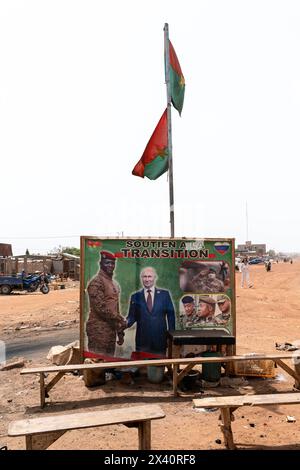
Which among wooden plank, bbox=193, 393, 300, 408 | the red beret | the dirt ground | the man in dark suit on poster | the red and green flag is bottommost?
the dirt ground

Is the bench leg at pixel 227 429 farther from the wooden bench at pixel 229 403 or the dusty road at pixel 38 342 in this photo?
the dusty road at pixel 38 342

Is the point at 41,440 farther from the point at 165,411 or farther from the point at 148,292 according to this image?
the point at 148,292

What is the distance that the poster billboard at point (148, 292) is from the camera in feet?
27.9

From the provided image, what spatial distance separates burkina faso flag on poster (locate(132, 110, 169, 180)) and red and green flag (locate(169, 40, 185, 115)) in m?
0.85

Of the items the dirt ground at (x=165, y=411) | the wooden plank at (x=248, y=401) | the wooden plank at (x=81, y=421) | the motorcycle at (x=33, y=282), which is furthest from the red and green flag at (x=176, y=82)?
the motorcycle at (x=33, y=282)

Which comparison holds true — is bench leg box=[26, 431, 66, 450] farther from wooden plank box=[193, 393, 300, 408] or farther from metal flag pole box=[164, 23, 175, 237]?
metal flag pole box=[164, 23, 175, 237]

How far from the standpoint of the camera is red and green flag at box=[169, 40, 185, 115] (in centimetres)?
1059

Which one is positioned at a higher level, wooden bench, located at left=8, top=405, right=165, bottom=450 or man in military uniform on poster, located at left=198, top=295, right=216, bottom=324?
man in military uniform on poster, located at left=198, top=295, right=216, bottom=324

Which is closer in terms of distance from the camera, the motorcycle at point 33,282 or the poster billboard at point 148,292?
the poster billboard at point 148,292

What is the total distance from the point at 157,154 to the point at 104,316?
14.0ft

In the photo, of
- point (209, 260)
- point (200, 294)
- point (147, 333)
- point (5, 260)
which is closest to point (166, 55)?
point (209, 260)

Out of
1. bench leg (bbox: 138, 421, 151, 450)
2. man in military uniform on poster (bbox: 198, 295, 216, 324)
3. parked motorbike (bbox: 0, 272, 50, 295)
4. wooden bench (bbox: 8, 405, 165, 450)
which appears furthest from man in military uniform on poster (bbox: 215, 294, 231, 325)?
parked motorbike (bbox: 0, 272, 50, 295)

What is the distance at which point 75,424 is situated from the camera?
4.55 meters
